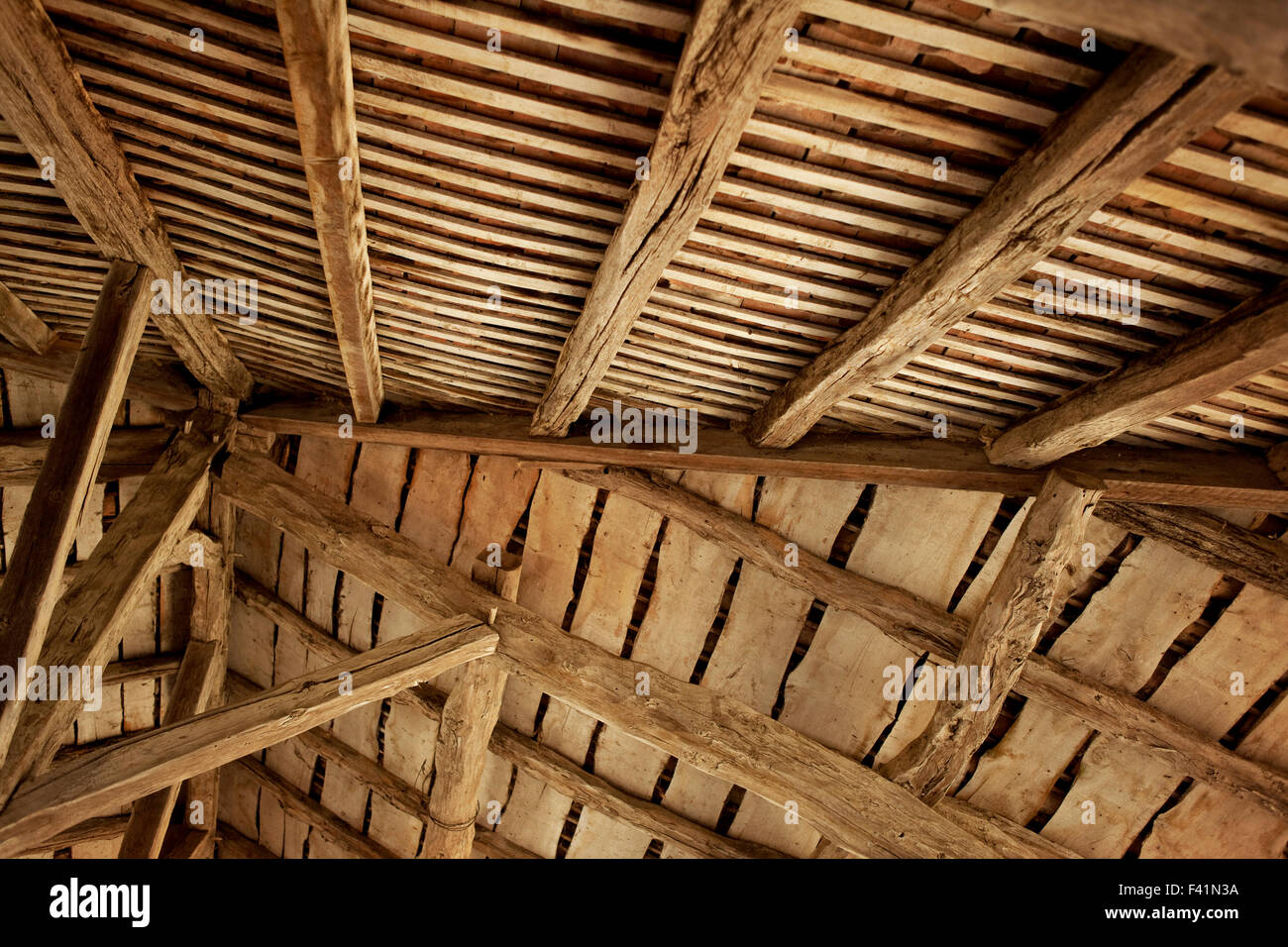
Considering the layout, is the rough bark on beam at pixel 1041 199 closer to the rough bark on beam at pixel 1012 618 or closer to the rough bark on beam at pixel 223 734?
the rough bark on beam at pixel 1012 618

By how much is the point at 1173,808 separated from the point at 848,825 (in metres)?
1.53

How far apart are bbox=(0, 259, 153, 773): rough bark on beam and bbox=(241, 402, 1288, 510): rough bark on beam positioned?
1043 mm

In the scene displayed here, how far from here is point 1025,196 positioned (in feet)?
5.15

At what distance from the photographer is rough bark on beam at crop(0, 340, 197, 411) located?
134 inches

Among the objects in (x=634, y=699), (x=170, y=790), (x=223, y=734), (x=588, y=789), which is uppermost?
(x=634, y=699)

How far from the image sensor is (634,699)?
304 centimetres

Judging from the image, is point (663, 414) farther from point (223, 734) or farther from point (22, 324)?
point (22, 324)

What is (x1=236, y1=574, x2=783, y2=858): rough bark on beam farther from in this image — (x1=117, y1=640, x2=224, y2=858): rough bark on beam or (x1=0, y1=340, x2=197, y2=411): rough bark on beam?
(x1=0, y1=340, x2=197, y2=411): rough bark on beam

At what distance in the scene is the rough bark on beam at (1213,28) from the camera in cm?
84

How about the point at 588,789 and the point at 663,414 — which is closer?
the point at 663,414

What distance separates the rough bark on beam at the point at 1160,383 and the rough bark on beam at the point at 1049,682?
789mm

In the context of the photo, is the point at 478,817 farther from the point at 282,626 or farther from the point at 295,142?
the point at 295,142

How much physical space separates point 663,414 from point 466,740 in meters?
1.61

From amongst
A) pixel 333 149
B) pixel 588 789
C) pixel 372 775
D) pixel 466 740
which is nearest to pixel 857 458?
pixel 333 149
